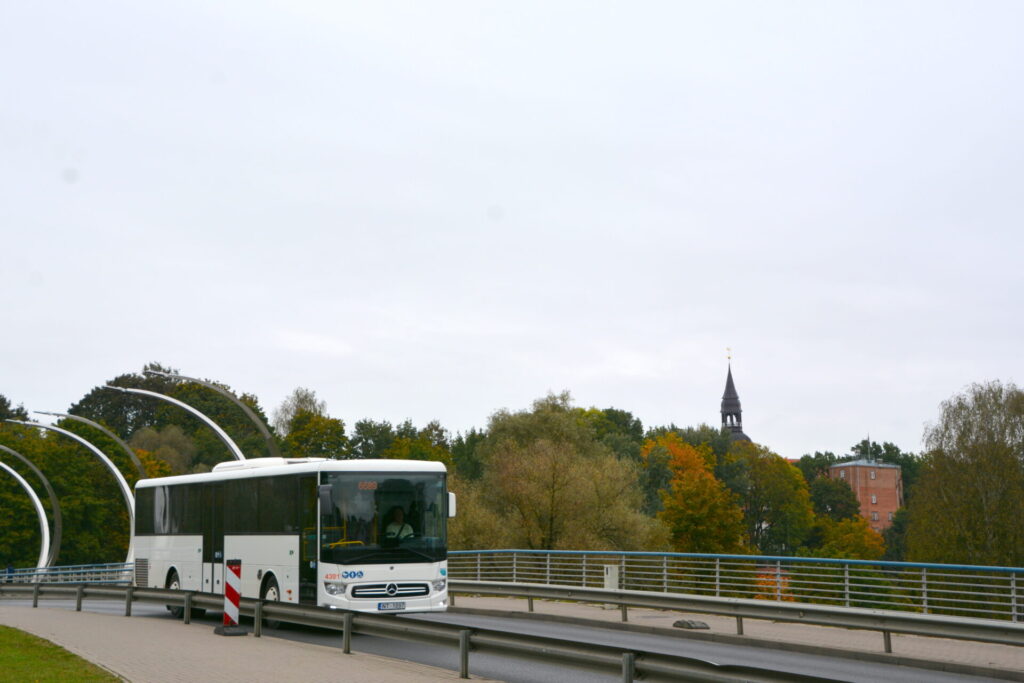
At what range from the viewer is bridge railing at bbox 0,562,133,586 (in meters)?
50.3

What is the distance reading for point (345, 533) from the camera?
18.3 m

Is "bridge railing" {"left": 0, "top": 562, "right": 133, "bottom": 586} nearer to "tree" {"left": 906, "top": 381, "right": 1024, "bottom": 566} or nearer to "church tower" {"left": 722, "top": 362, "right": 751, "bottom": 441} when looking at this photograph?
"tree" {"left": 906, "top": 381, "right": 1024, "bottom": 566}

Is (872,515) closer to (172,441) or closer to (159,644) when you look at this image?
(172,441)

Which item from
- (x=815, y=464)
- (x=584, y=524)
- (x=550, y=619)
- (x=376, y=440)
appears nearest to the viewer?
(x=550, y=619)

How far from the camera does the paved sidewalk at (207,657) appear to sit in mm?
12453

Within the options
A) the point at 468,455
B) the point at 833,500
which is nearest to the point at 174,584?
the point at 468,455

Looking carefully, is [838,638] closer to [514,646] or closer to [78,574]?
[514,646]

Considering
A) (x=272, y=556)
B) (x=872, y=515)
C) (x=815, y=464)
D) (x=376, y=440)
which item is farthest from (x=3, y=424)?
(x=872, y=515)

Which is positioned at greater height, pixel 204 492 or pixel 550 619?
pixel 204 492

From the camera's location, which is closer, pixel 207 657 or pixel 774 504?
pixel 207 657

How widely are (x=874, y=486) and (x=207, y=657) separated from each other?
166039 millimetres

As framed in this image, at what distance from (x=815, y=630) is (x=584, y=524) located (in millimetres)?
30595

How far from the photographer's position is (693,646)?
54.0 feet

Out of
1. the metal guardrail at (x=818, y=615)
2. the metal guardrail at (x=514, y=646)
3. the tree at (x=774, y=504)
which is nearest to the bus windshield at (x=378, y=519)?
the metal guardrail at (x=514, y=646)
